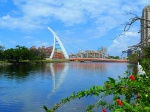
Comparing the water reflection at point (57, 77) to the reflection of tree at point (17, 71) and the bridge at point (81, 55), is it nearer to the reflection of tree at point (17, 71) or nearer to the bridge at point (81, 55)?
the reflection of tree at point (17, 71)

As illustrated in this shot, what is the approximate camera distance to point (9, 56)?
274 ft

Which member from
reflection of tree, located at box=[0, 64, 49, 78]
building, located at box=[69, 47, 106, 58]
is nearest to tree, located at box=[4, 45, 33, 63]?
reflection of tree, located at box=[0, 64, 49, 78]

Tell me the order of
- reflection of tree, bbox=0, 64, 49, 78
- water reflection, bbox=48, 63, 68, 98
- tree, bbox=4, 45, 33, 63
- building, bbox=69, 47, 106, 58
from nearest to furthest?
water reflection, bbox=48, 63, 68, 98 < reflection of tree, bbox=0, 64, 49, 78 < tree, bbox=4, 45, 33, 63 < building, bbox=69, 47, 106, 58

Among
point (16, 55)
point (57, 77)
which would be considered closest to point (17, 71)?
point (57, 77)

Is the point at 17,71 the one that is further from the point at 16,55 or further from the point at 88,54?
the point at 88,54

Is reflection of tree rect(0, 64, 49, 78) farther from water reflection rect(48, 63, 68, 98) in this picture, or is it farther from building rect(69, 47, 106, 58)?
building rect(69, 47, 106, 58)

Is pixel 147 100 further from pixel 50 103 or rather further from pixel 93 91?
pixel 50 103

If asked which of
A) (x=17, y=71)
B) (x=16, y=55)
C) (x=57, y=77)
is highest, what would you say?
(x=16, y=55)

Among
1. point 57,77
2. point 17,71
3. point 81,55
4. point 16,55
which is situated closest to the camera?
point 57,77

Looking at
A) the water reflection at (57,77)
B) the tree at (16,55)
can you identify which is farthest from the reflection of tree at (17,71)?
the tree at (16,55)

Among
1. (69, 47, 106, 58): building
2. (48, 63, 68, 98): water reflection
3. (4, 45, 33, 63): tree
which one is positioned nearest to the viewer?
(48, 63, 68, 98): water reflection

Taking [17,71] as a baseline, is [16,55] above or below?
above

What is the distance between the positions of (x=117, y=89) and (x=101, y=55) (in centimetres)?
13020

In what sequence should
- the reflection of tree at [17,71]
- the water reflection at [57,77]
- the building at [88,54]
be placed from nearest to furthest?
the water reflection at [57,77], the reflection of tree at [17,71], the building at [88,54]
